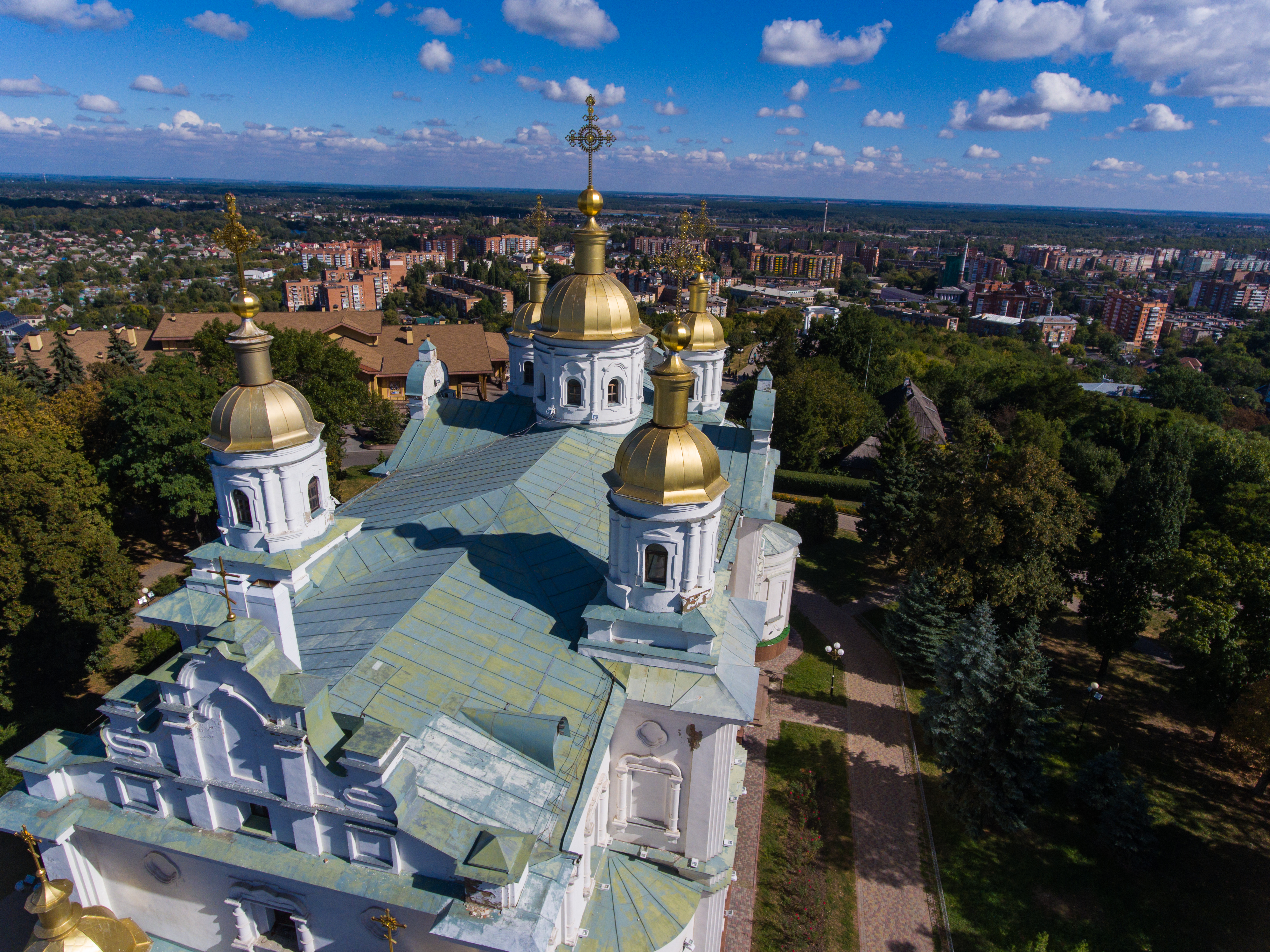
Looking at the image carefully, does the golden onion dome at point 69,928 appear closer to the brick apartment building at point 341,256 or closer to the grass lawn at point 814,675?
the grass lawn at point 814,675

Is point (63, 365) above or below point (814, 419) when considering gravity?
above

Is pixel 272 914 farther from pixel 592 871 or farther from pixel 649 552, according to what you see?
pixel 649 552

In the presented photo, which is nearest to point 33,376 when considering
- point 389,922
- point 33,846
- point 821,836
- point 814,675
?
point 33,846

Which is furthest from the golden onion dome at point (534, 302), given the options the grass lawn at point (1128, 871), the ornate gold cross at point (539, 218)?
the grass lawn at point (1128, 871)

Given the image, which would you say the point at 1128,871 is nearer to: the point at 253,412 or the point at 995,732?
the point at 995,732

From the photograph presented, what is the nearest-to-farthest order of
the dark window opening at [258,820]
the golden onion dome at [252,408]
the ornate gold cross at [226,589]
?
the ornate gold cross at [226,589], the dark window opening at [258,820], the golden onion dome at [252,408]

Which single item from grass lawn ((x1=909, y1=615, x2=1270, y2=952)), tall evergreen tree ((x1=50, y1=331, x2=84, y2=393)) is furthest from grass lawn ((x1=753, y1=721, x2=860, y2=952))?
tall evergreen tree ((x1=50, y1=331, x2=84, y2=393))

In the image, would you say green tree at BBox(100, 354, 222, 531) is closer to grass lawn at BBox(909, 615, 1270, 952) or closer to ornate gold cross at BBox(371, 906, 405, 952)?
ornate gold cross at BBox(371, 906, 405, 952)
